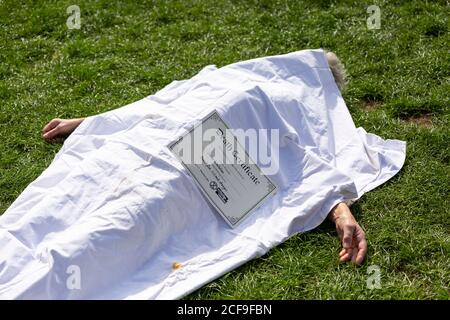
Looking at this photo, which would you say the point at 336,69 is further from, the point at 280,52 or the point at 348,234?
the point at 348,234

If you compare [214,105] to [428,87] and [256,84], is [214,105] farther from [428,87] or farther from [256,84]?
[428,87]

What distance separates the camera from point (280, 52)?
568cm

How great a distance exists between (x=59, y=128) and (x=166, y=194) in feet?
4.91

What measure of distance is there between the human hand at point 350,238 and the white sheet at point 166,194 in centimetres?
11

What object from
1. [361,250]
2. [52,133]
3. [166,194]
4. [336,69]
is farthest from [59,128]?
[361,250]

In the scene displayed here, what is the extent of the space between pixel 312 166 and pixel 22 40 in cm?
338

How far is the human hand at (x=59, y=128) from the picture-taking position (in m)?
4.50

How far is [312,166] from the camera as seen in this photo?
3912 mm

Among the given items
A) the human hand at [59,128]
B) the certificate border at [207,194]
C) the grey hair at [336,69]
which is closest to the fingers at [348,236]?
the certificate border at [207,194]

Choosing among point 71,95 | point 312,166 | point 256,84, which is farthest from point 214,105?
point 71,95

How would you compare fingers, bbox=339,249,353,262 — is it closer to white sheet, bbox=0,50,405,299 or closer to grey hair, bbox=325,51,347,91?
white sheet, bbox=0,50,405,299

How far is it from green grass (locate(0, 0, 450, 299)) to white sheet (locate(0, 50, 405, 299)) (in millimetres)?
162

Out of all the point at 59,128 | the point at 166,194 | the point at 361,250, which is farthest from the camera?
the point at 59,128

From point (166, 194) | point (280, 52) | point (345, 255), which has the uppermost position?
point (166, 194)
